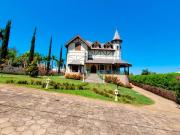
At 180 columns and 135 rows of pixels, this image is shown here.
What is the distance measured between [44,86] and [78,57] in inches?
A: 913

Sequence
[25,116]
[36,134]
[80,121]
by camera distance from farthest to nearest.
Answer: [80,121] → [25,116] → [36,134]

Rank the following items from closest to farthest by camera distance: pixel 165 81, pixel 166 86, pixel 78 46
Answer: pixel 166 86
pixel 165 81
pixel 78 46

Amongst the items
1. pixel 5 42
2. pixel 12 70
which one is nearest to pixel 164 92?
pixel 12 70

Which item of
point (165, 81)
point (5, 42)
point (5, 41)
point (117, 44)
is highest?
point (117, 44)

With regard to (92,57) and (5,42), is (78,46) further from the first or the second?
(5,42)

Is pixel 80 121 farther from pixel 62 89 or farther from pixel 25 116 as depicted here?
pixel 62 89

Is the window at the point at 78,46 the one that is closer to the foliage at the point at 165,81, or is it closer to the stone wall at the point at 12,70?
the stone wall at the point at 12,70

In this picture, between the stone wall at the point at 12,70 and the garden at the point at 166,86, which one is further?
the stone wall at the point at 12,70

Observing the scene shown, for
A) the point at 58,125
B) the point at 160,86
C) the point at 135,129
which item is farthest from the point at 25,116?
the point at 160,86

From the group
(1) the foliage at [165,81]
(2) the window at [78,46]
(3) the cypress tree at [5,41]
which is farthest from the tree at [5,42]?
(1) the foliage at [165,81]

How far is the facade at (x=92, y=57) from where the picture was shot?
36.4 m

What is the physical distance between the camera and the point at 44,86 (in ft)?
49.0

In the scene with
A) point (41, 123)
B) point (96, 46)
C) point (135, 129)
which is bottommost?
point (135, 129)

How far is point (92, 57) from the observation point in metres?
39.5
